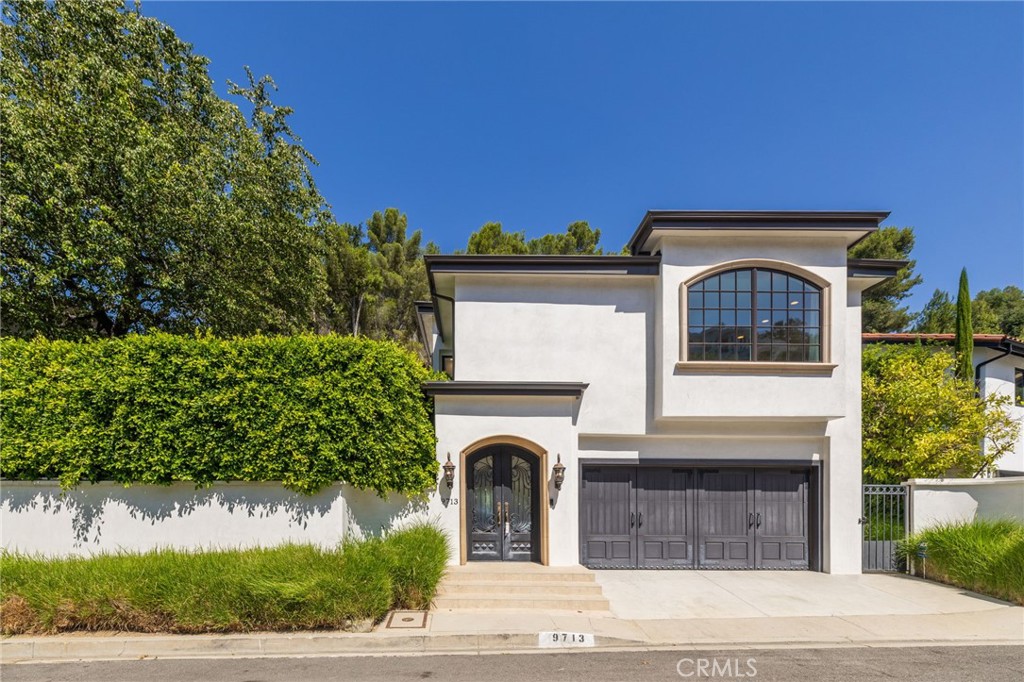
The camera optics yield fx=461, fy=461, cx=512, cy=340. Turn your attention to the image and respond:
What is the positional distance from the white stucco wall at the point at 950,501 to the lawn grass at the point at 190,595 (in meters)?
11.1

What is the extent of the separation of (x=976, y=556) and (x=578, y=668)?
8.56m

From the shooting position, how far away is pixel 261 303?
15133 millimetres

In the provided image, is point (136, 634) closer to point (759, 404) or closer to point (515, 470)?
point (515, 470)

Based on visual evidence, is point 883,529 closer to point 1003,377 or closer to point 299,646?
point 299,646

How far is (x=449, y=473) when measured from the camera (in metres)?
9.20

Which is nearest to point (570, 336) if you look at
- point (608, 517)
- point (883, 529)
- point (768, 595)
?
point (608, 517)

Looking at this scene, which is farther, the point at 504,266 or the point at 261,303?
the point at 261,303

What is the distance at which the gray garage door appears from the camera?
33.3 feet

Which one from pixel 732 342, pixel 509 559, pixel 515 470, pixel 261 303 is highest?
pixel 261 303

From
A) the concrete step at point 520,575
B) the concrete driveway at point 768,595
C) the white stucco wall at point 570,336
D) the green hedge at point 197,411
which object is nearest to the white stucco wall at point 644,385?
the white stucco wall at point 570,336

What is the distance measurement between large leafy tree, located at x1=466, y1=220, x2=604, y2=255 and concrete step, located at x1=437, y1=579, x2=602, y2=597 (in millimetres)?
19533

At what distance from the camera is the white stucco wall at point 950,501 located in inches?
387

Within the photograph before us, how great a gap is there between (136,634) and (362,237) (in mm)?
25957

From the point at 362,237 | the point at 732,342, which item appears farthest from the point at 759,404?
the point at 362,237
